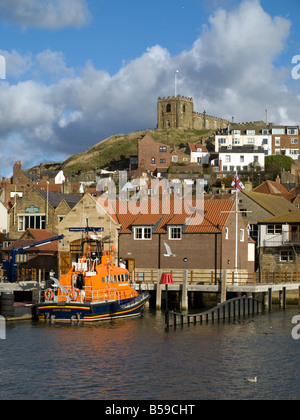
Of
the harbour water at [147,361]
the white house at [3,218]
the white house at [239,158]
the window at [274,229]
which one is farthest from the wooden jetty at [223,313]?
the white house at [239,158]

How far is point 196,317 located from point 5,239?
3346 cm

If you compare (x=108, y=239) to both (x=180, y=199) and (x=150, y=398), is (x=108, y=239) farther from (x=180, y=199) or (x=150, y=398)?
(x=150, y=398)

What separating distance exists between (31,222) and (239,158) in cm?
5863

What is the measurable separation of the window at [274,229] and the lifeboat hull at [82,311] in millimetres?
21764

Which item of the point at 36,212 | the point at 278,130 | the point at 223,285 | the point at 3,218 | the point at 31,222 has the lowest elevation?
the point at 223,285

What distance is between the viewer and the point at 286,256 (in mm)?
63250

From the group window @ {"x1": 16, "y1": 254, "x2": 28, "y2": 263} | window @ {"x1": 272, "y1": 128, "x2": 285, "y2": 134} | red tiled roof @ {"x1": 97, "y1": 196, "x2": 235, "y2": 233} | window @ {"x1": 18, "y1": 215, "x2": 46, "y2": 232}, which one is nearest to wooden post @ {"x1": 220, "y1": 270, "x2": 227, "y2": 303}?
red tiled roof @ {"x1": 97, "y1": 196, "x2": 235, "y2": 233}

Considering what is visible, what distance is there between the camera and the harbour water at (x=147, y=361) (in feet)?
93.2

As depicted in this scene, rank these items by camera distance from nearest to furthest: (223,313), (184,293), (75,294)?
(75,294), (223,313), (184,293)

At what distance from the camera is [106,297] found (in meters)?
47.6

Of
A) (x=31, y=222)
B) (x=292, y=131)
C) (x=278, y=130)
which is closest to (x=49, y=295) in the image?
(x=31, y=222)

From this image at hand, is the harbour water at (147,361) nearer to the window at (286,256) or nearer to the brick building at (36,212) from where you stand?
the window at (286,256)

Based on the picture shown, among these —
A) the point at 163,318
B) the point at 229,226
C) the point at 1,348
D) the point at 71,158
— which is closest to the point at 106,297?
the point at 163,318

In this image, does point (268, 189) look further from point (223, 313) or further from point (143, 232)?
point (223, 313)
